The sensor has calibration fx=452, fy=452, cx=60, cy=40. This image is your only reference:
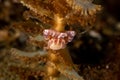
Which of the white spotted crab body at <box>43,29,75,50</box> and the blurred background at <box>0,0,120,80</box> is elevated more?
the white spotted crab body at <box>43,29,75,50</box>

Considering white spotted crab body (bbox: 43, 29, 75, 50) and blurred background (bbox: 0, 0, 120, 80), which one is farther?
blurred background (bbox: 0, 0, 120, 80)

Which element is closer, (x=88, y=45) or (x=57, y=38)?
(x=57, y=38)

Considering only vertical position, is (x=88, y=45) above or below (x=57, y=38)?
below

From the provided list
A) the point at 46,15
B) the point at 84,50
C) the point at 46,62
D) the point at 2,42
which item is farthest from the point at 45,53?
the point at 2,42

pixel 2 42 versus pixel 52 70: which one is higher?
pixel 52 70

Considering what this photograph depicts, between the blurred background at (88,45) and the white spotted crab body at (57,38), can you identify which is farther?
the blurred background at (88,45)

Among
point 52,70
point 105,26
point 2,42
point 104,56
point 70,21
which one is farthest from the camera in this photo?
point 105,26

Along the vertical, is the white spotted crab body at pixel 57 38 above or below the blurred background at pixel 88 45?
above

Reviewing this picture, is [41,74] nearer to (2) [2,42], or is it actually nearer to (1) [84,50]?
(1) [84,50]
